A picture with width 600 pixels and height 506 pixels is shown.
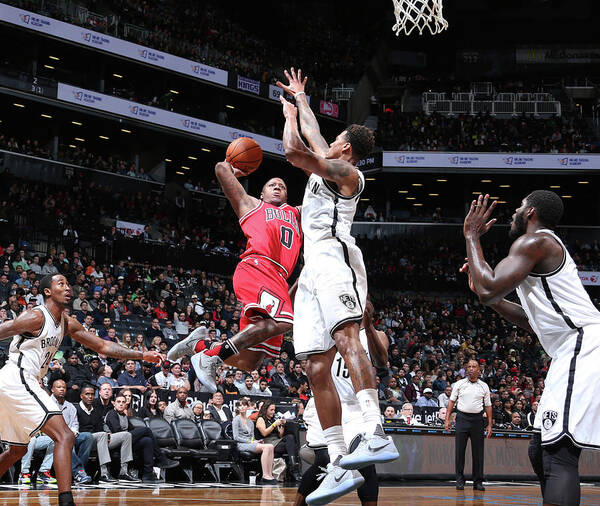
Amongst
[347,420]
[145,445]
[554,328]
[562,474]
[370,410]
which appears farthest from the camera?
[145,445]

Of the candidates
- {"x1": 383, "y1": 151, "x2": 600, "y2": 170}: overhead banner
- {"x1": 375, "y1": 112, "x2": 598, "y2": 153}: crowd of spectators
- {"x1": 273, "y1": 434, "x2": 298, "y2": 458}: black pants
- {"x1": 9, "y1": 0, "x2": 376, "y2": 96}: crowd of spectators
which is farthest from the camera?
{"x1": 375, "y1": 112, "x2": 598, "y2": 153}: crowd of spectators

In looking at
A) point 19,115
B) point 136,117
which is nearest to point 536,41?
point 136,117

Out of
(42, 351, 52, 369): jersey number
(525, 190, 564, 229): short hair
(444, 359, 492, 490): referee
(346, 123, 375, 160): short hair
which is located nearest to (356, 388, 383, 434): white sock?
(525, 190, 564, 229): short hair

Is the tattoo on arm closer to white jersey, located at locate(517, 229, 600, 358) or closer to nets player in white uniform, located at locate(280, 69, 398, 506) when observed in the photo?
nets player in white uniform, located at locate(280, 69, 398, 506)

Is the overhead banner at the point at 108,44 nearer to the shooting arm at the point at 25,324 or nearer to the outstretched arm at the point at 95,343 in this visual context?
the outstretched arm at the point at 95,343

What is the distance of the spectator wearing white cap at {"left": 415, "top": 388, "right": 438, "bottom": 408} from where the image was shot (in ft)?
56.4

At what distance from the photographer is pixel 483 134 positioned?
33844 millimetres

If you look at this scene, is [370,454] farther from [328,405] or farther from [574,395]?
[574,395]

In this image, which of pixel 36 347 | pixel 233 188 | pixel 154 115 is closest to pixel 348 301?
pixel 233 188

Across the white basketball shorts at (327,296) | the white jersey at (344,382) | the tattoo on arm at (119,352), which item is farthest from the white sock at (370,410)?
the tattoo on arm at (119,352)

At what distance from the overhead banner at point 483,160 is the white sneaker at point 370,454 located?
29.1 metres

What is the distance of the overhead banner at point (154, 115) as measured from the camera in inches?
1100

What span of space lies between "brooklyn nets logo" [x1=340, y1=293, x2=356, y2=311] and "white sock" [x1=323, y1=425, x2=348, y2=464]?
0.76m

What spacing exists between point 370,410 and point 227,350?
1993mm
